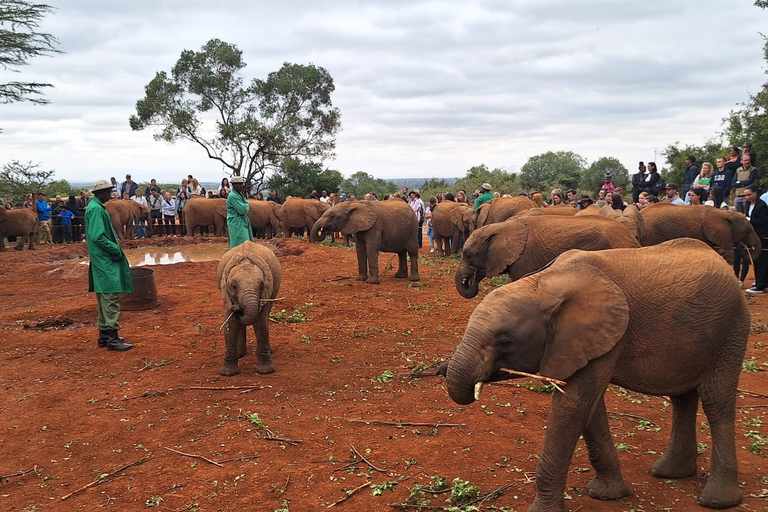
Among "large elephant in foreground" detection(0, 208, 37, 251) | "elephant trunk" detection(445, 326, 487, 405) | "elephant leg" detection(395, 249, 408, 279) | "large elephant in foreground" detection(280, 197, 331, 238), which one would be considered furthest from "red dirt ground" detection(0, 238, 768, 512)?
"large elephant in foreground" detection(280, 197, 331, 238)

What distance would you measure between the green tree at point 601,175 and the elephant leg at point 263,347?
32601mm

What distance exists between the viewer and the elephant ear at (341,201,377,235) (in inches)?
542

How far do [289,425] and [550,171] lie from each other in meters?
42.2

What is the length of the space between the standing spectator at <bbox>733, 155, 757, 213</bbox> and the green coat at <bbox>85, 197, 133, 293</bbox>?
13129mm

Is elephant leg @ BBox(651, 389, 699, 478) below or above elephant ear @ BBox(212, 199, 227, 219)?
below

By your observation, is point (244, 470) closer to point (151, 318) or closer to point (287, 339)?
point (287, 339)

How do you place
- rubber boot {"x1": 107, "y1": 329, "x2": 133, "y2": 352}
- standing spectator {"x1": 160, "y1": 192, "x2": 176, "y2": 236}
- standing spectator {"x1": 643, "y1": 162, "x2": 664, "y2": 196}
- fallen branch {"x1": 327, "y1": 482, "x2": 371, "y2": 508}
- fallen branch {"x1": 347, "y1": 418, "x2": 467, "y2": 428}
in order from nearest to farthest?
fallen branch {"x1": 327, "y1": 482, "x2": 371, "y2": 508} → fallen branch {"x1": 347, "y1": 418, "x2": 467, "y2": 428} → rubber boot {"x1": 107, "y1": 329, "x2": 133, "y2": 352} → standing spectator {"x1": 643, "y1": 162, "x2": 664, "y2": 196} → standing spectator {"x1": 160, "y1": 192, "x2": 176, "y2": 236}

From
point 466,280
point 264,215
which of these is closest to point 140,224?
point 264,215

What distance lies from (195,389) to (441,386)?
307 centimetres

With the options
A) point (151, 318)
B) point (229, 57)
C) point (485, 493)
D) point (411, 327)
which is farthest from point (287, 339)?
point (229, 57)

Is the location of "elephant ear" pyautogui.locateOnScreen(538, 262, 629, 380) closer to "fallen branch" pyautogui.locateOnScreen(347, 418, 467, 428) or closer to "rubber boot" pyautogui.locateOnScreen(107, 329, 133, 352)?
"fallen branch" pyautogui.locateOnScreen(347, 418, 467, 428)

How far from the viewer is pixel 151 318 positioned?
35.5 ft

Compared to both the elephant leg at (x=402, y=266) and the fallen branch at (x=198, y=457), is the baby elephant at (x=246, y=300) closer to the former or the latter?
the fallen branch at (x=198, y=457)

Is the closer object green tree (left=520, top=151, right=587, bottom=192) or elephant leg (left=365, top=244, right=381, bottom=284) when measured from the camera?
elephant leg (left=365, top=244, right=381, bottom=284)
